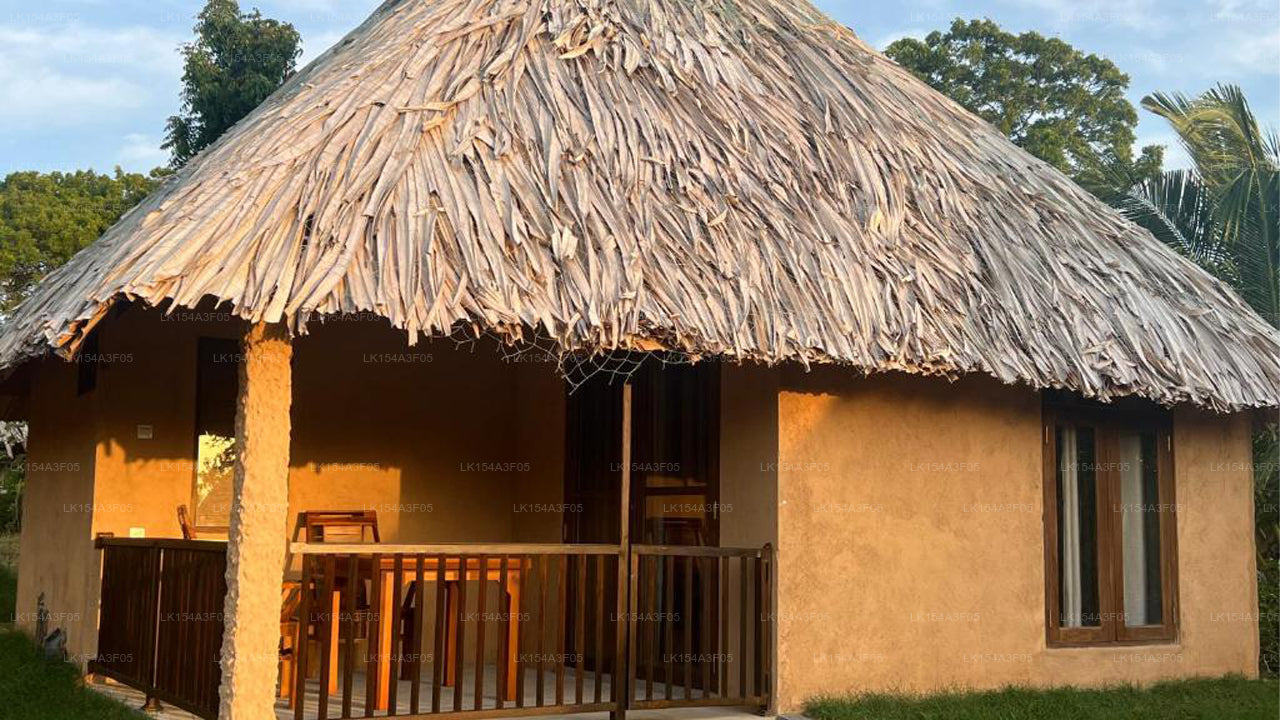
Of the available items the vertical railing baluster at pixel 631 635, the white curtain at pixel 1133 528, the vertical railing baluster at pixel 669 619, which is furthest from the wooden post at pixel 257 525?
the white curtain at pixel 1133 528

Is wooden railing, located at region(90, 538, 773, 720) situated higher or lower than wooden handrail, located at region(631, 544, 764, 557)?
lower

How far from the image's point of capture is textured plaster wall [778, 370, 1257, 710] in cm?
751

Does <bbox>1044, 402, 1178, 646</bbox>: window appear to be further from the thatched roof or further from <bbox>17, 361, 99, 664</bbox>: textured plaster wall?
<bbox>17, 361, 99, 664</bbox>: textured plaster wall

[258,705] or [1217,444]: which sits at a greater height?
[1217,444]

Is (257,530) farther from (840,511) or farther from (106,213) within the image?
(106,213)

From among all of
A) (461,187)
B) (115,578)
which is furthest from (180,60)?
(461,187)

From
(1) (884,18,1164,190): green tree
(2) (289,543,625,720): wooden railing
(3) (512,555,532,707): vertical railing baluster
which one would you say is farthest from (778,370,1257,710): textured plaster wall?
(1) (884,18,1164,190): green tree

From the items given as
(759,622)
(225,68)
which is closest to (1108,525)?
(759,622)

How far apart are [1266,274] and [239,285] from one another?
35.7ft

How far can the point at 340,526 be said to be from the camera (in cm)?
913

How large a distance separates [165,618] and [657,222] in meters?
3.36

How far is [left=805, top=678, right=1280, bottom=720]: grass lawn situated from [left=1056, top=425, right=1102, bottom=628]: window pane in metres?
0.59

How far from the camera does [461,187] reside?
21.5ft

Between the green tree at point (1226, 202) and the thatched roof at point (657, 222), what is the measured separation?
3615 mm
